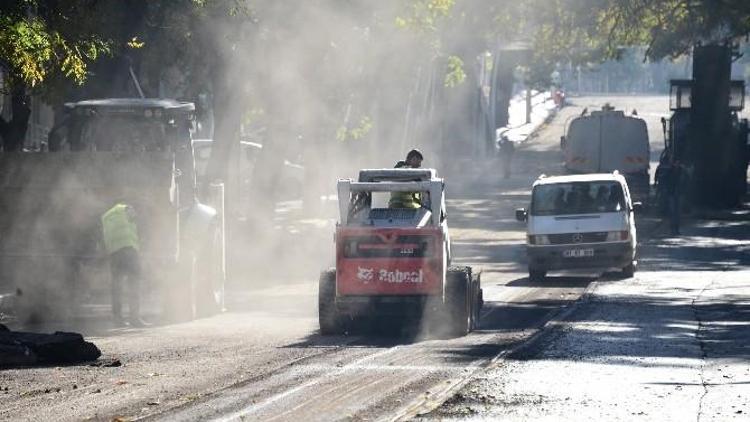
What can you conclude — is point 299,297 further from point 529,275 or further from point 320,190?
point 320,190

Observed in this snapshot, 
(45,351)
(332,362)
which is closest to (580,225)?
(332,362)

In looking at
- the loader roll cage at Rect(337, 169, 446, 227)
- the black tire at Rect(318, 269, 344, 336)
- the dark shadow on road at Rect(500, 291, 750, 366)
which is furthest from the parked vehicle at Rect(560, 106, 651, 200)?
the black tire at Rect(318, 269, 344, 336)

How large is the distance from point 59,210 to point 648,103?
10362 cm

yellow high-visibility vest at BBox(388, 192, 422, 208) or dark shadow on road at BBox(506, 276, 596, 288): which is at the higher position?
yellow high-visibility vest at BBox(388, 192, 422, 208)

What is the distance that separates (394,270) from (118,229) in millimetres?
4166

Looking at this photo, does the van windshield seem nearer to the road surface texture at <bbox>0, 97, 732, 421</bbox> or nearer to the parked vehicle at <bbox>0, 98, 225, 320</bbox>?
the road surface texture at <bbox>0, 97, 732, 421</bbox>

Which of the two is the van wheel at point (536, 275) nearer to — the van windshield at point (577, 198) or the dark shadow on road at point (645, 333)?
the van windshield at point (577, 198)

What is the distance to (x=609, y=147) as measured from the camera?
4612 centimetres

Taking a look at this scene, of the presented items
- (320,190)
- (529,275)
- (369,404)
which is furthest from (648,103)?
(369,404)

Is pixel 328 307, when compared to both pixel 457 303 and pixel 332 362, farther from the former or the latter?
pixel 332 362

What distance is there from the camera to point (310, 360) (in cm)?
1619

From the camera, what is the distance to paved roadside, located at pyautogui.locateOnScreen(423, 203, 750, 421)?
1277 centimetres

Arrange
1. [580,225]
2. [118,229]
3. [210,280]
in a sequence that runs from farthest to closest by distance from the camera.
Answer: [580,225] < [210,280] < [118,229]

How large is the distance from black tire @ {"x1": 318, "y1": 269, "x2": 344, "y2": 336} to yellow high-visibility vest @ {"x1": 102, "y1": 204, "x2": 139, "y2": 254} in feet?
10.3
